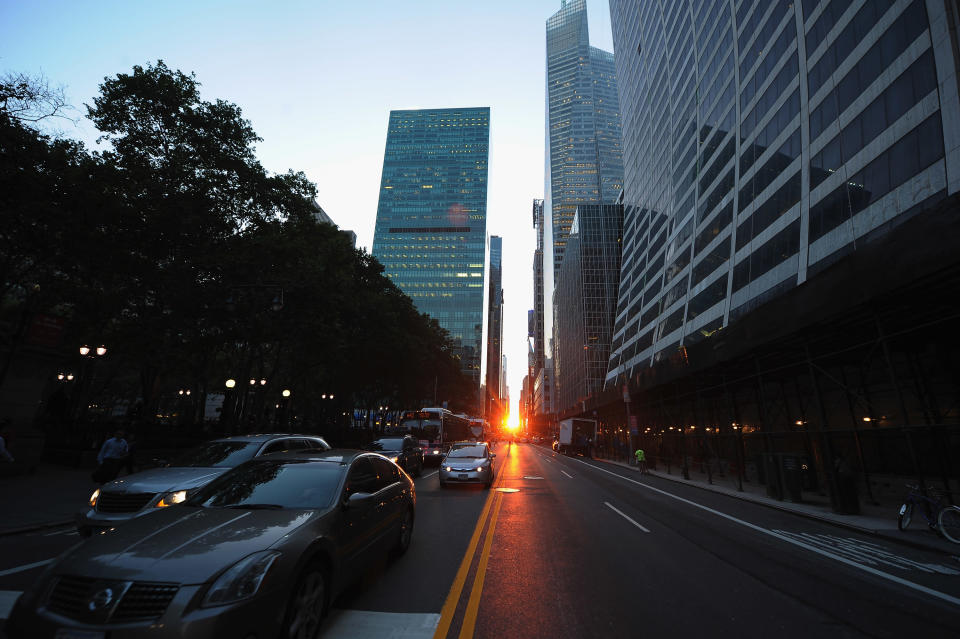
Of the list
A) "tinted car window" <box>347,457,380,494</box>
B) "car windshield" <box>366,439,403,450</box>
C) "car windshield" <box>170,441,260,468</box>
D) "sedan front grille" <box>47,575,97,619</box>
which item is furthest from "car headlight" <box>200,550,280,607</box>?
"car windshield" <box>366,439,403,450</box>

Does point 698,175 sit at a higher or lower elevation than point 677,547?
higher

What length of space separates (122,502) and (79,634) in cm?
513

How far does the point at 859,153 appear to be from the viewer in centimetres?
2280

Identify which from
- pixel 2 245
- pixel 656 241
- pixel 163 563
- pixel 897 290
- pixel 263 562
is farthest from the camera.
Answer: pixel 656 241

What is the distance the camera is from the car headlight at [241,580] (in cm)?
291

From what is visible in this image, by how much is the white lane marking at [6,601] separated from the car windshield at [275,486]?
5.53 ft

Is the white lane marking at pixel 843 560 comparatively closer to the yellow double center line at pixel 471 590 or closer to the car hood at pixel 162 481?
the yellow double center line at pixel 471 590

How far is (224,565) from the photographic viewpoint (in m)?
3.11

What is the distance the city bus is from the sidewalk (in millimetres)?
15451

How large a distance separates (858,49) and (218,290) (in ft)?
118

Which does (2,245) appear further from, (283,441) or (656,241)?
(656,241)

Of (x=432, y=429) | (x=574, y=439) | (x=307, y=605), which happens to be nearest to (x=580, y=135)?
(x=574, y=439)

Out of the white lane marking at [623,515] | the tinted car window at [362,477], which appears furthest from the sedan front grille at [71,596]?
the white lane marking at [623,515]

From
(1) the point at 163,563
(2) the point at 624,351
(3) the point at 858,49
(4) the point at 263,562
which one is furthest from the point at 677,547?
(2) the point at 624,351
